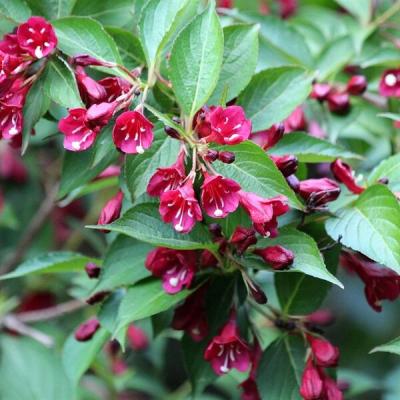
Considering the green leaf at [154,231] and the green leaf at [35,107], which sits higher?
the green leaf at [35,107]

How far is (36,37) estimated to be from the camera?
3.76 feet

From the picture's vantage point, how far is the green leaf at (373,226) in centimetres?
109

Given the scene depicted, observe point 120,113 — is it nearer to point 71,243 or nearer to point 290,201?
point 290,201

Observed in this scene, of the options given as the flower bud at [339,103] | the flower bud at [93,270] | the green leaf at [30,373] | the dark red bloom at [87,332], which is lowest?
the green leaf at [30,373]

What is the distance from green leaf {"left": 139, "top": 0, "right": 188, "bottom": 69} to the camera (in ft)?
3.90

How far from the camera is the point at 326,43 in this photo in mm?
1824

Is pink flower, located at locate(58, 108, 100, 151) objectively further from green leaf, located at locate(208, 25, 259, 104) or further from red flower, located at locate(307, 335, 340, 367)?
red flower, located at locate(307, 335, 340, 367)

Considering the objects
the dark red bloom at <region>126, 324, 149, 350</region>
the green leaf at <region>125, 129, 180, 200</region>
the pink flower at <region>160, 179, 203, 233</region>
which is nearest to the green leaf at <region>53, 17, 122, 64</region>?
the green leaf at <region>125, 129, 180, 200</region>

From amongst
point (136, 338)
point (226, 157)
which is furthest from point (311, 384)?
point (136, 338)

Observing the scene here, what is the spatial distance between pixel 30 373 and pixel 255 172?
1358 mm

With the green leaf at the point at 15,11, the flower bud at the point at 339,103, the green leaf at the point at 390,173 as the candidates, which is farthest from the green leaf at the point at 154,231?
the flower bud at the point at 339,103

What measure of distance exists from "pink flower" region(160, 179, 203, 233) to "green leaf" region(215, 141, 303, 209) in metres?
0.08

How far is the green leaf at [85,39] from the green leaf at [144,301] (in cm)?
37

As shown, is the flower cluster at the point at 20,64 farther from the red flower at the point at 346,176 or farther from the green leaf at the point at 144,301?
the red flower at the point at 346,176
